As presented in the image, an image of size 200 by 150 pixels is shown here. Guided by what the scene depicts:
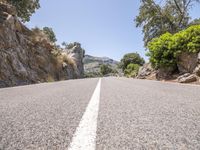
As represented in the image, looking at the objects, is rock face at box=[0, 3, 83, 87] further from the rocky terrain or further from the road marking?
the road marking

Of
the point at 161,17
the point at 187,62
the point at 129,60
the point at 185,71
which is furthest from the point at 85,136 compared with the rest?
the point at 129,60

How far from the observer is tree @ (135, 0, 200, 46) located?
2688 cm

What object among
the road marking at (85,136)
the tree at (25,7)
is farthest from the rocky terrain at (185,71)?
the tree at (25,7)

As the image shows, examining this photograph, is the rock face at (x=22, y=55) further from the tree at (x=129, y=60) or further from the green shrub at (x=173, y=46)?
the tree at (x=129, y=60)

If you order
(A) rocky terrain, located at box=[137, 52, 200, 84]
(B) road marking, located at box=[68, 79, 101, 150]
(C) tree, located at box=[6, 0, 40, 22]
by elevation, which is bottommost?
(B) road marking, located at box=[68, 79, 101, 150]

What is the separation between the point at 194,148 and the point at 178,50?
13604mm

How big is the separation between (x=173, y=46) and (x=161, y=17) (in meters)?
14.1

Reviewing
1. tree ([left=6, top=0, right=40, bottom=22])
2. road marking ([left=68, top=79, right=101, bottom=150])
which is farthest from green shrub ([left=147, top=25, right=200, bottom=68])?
tree ([left=6, top=0, right=40, bottom=22])

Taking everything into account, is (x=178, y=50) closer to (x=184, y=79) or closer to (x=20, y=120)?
(x=184, y=79)

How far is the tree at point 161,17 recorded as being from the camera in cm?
2688

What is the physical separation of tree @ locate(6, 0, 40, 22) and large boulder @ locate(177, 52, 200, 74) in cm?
2009

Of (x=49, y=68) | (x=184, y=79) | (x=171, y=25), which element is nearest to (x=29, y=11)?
(x=49, y=68)

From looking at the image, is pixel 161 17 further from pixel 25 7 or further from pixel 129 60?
pixel 129 60

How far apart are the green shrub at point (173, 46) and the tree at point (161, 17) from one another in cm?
1152
